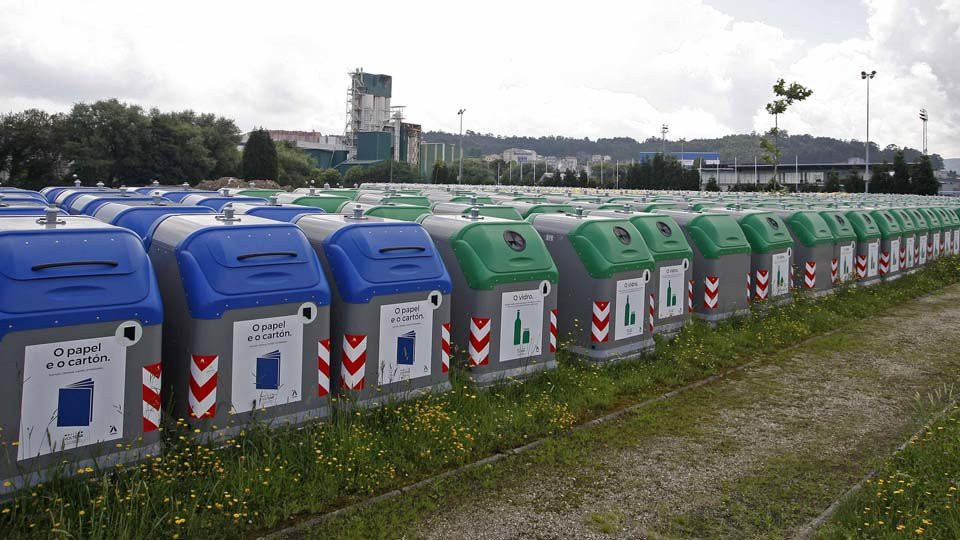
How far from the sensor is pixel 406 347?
614 centimetres

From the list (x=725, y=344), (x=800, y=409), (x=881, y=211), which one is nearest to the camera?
(x=800, y=409)

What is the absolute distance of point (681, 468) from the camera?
18.4 feet

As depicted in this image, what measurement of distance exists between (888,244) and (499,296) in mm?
11501

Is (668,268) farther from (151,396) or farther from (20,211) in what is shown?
(20,211)

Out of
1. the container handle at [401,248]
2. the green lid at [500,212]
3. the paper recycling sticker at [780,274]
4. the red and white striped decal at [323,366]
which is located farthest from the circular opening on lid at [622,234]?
the red and white striped decal at [323,366]

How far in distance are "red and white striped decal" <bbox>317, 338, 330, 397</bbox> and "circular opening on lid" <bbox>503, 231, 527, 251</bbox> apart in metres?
2.22

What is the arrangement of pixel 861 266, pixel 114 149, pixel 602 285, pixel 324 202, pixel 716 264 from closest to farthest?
pixel 602 285, pixel 716 264, pixel 324 202, pixel 861 266, pixel 114 149

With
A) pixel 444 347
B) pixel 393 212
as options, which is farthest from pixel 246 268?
pixel 393 212

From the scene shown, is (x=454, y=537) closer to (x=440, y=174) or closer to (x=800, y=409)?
(x=800, y=409)

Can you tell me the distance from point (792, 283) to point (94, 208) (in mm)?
10003

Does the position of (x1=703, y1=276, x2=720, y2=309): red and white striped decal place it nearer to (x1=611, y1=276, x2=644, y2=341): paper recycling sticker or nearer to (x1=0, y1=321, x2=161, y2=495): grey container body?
(x1=611, y1=276, x2=644, y2=341): paper recycling sticker

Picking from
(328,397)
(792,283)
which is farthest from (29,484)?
(792,283)

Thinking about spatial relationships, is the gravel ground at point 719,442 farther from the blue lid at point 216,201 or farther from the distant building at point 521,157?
the distant building at point 521,157

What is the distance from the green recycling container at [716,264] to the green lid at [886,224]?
20.8 feet
